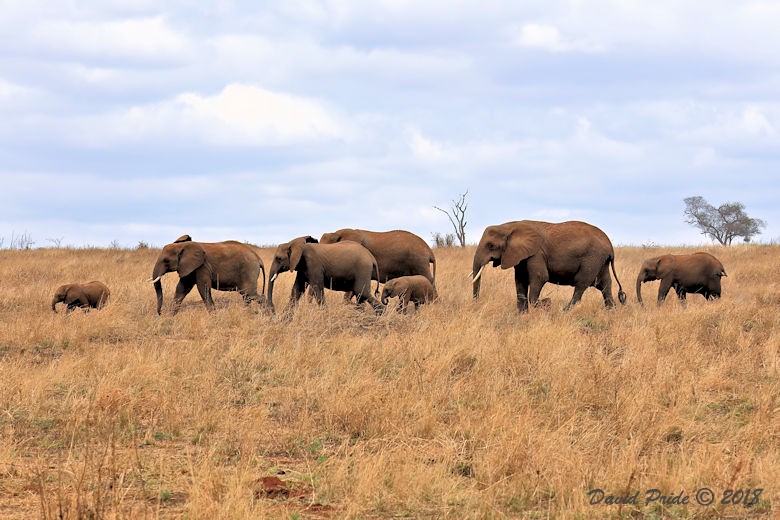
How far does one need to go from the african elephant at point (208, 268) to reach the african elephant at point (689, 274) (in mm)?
8182

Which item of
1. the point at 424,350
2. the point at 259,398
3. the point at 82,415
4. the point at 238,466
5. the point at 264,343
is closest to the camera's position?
the point at 238,466

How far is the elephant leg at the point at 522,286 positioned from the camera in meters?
17.9

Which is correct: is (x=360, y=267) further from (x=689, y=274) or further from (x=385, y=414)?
(x=385, y=414)

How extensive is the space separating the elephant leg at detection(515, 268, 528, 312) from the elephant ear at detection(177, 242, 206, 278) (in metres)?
6.20

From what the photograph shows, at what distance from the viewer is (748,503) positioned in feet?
20.6

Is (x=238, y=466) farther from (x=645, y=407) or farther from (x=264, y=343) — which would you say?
(x=264, y=343)

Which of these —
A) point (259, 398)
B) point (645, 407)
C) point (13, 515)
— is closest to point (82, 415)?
point (259, 398)

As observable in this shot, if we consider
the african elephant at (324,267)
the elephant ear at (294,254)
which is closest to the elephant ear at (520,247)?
the african elephant at (324,267)

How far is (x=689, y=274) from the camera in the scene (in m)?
20.0

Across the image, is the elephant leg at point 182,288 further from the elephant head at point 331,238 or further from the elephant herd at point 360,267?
the elephant head at point 331,238

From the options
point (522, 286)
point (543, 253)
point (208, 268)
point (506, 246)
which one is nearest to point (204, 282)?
point (208, 268)

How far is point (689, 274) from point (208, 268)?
10.1 meters

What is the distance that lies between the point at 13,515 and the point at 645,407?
573 cm

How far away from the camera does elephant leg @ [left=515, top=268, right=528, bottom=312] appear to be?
1794 centimetres
